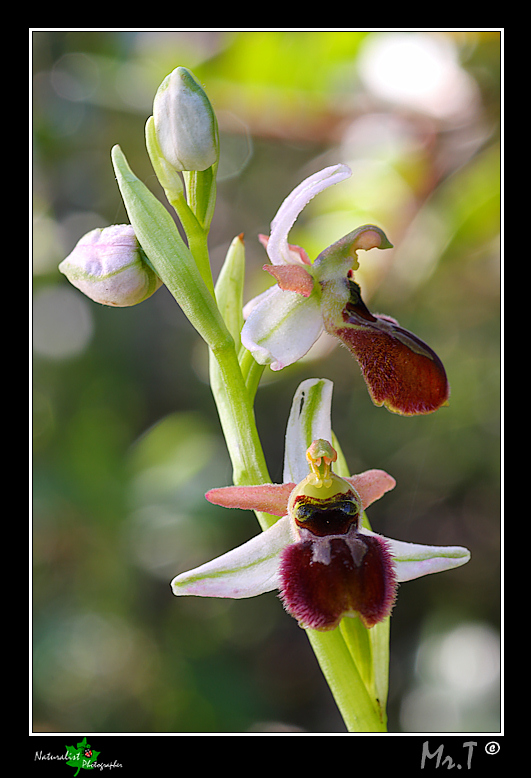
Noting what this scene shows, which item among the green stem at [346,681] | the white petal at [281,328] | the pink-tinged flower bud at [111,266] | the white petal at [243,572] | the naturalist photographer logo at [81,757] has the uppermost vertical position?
the pink-tinged flower bud at [111,266]

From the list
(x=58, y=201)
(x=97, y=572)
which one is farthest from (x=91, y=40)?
(x=97, y=572)

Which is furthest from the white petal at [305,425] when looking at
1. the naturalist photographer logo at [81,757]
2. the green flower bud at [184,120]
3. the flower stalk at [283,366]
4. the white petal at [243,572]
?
the naturalist photographer logo at [81,757]

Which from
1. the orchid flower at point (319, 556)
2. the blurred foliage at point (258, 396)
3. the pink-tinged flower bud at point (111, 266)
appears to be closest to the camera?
the orchid flower at point (319, 556)

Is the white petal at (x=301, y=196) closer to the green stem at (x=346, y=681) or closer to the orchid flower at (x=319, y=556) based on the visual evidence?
the orchid flower at (x=319, y=556)

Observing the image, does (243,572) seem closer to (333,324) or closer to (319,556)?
(319,556)

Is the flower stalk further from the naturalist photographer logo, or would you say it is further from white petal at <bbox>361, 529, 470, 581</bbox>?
the naturalist photographer logo

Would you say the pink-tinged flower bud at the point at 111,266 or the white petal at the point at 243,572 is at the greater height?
the pink-tinged flower bud at the point at 111,266

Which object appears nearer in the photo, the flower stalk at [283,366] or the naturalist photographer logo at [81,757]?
the flower stalk at [283,366]
